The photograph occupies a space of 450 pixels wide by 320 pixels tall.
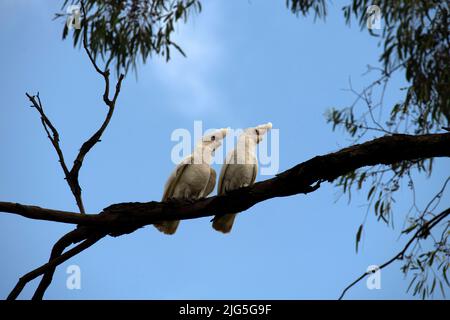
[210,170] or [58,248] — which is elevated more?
[210,170]

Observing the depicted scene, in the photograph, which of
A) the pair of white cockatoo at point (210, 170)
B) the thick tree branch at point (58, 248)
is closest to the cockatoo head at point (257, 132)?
the pair of white cockatoo at point (210, 170)

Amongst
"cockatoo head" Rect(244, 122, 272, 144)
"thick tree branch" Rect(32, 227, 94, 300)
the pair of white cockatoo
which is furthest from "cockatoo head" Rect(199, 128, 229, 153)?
"thick tree branch" Rect(32, 227, 94, 300)

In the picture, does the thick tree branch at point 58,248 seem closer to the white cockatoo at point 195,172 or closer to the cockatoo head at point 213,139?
the white cockatoo at point 195,172

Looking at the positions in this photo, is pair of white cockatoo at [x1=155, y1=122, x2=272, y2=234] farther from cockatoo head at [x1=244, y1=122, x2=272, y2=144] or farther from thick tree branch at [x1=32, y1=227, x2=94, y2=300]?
thick tree branch at [x1=32, y1=227, x2=94, y2=300]

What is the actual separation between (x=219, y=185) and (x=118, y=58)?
2.36 meters

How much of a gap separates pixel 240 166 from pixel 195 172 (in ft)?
0.79

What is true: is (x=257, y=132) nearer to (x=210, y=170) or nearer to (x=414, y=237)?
(x=210, y=170)

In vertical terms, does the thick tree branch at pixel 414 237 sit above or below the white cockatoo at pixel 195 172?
below

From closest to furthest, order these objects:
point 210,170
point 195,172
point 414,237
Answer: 1. point 414,237
2. point 195,172
3. point 210,170

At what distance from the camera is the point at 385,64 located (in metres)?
5.44

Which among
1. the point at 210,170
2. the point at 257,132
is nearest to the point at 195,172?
the point at 210,170

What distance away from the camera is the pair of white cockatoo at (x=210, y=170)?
365 centimetres

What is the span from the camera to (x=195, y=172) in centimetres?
365

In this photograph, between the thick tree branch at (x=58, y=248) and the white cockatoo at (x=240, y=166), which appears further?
the white cockatoo at (x=240, y=166)
